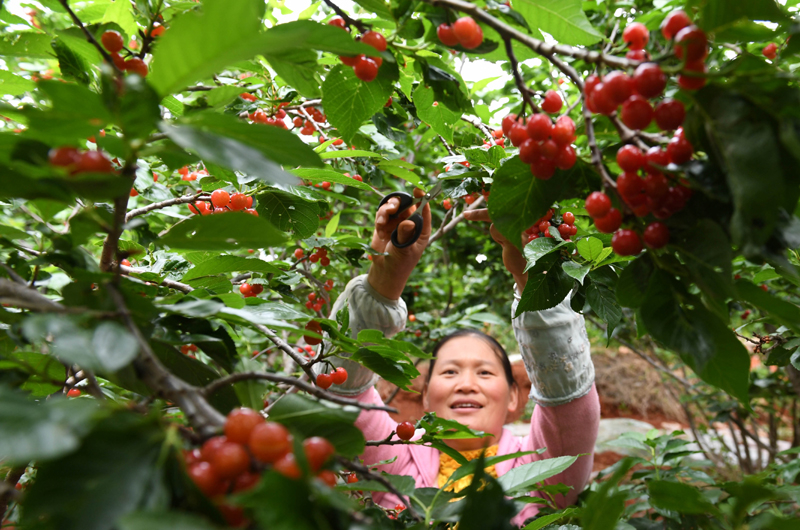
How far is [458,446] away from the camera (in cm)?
214

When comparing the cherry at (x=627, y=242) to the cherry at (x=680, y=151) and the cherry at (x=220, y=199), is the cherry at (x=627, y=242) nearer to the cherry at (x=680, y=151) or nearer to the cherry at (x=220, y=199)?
the cherry at (x=680, y=151)

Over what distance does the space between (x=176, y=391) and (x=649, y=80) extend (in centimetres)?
53

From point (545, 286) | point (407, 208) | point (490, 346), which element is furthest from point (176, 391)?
point (490, 346)

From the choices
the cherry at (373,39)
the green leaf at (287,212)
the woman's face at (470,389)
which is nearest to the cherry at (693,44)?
the cherry at (373,39)

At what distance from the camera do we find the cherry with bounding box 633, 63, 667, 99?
483 mm

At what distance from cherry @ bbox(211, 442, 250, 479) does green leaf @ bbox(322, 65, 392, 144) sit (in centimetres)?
58

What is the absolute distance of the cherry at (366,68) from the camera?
0.68 m

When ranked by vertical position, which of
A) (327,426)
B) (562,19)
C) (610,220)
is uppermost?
(562,19)

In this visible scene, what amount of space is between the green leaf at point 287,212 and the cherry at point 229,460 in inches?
34.1

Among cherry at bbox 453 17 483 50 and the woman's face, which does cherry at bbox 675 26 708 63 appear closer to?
cherry at bbox 453 17 483 50

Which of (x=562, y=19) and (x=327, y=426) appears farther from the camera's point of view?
(x=562, y=19)

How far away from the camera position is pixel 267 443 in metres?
0.38

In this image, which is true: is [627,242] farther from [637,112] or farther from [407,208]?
[407,208]

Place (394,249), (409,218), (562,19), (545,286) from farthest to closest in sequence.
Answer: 1. (394,249)
2. (409,218)
3. (545,286)
4. (562,19)
